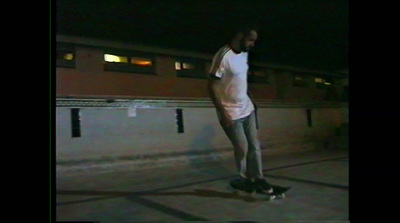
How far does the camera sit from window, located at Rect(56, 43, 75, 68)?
2.96 metres

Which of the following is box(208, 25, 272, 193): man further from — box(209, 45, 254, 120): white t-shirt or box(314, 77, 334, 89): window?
box(314, 77, 334, 89): window

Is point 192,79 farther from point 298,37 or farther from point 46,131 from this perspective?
point 46,131

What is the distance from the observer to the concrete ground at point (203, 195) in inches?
121

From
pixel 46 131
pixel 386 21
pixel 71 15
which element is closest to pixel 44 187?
pixel 46 131

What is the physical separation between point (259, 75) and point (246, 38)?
333mm

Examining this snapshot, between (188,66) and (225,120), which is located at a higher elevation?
(188,66)

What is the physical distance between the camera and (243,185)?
316cm

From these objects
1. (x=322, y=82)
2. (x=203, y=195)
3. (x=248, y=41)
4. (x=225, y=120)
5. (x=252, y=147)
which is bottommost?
(x=203, y=195)

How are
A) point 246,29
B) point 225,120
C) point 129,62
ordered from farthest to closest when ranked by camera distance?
1. point 129,62
2. point 225,120
3. point 246,29

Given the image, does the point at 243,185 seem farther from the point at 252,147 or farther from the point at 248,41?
the point at 248,41

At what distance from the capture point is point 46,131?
299cm

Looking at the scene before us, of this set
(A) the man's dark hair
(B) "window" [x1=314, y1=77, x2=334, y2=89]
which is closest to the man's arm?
(A) the man's dark hair

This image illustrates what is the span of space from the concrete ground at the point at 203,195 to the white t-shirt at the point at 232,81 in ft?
1.56

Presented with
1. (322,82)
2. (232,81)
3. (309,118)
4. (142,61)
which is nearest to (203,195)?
(232,81)
